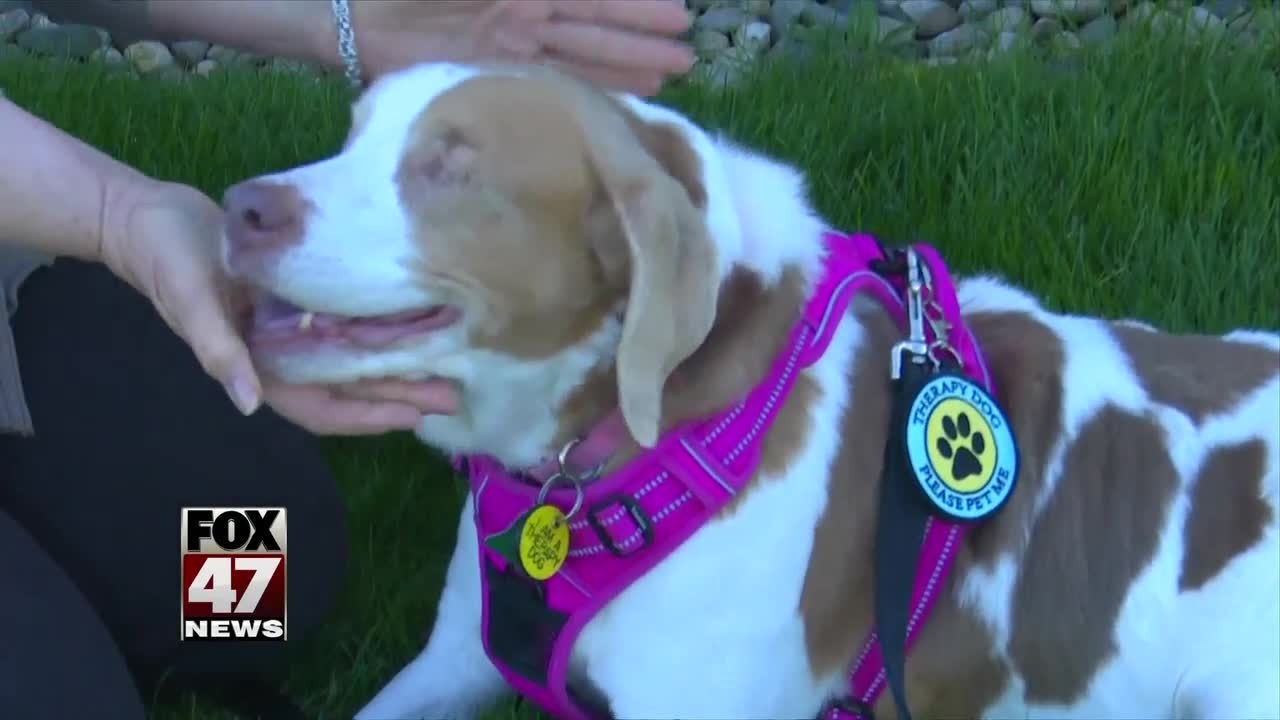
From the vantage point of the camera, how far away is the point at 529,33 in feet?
9.04

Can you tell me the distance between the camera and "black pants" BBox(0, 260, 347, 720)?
2.69 m

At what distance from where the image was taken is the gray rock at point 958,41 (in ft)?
15.4

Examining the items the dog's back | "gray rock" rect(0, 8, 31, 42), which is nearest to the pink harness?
the dog's back

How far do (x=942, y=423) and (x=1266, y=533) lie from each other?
49 cm

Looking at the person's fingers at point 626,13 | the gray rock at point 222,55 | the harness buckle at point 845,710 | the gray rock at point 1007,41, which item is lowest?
the gray rock at point 222,55

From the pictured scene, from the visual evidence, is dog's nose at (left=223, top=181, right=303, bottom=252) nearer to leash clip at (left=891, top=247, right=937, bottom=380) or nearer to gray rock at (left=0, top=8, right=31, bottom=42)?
leash clip at (left=891, top=247, right=937, bottom=380)

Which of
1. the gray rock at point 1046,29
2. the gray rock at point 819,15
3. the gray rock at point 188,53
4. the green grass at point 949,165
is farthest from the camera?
the gray rock at point 188,53

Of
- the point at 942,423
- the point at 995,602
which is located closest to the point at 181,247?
the point at 942,423

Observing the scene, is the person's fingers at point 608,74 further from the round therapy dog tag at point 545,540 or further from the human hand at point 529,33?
the round therapy dog tag at point 545,540

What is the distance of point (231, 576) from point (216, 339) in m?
0.96

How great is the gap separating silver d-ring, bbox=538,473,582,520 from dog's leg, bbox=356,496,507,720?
0.35 metres

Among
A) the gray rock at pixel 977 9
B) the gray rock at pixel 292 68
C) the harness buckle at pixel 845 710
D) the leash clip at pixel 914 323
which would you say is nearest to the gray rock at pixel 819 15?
the gray rock at pixel 977 9

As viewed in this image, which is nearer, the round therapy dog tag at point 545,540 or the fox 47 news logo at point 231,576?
the round therapy dog tag at point 545,540

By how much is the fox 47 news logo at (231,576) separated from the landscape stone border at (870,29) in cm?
171
